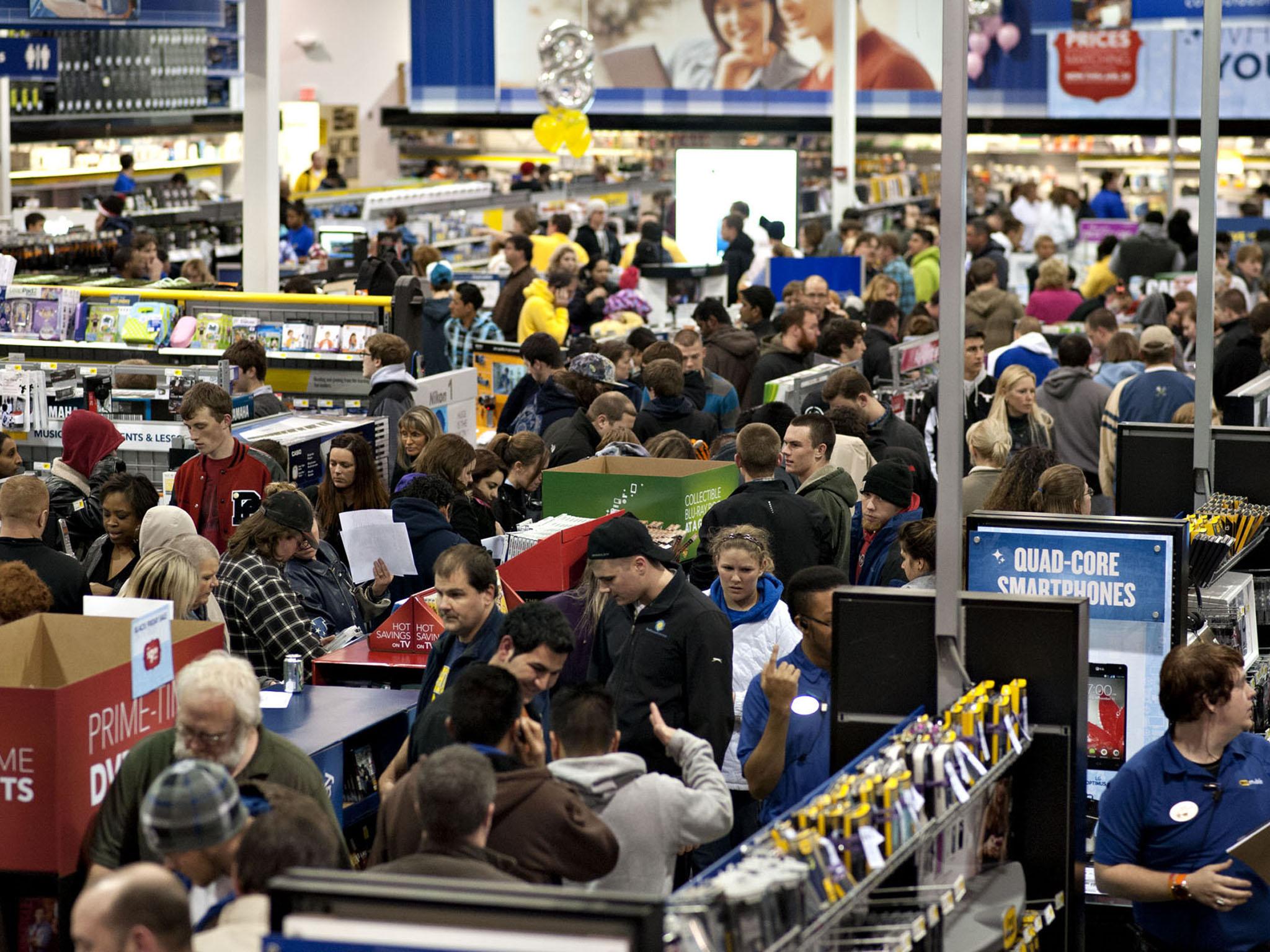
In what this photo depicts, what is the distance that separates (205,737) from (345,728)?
3.72 ft

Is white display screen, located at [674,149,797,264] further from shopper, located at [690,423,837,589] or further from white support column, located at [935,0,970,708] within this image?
white support column, located at [935,0,970,708]

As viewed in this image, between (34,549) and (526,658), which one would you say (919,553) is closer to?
(526,658)

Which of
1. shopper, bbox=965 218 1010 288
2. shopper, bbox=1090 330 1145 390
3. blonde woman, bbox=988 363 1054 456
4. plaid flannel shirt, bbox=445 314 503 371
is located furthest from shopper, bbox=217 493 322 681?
shopper, bbox=965 218 1010 288

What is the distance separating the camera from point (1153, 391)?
8.88 meters

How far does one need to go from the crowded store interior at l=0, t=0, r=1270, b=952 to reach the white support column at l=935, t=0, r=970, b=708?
1 centimetres

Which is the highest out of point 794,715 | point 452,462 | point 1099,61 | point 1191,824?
point 1099,61

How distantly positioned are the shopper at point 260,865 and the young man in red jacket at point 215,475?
408 centimetres

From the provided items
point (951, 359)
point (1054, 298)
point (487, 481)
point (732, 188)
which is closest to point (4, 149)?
point (732, 188)

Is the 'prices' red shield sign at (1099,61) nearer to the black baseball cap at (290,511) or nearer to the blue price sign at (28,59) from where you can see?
the blue price sign at (28,59)

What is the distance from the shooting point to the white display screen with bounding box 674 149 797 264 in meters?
16.6

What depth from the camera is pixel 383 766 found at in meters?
4.89

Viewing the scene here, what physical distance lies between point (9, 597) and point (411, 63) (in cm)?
2354

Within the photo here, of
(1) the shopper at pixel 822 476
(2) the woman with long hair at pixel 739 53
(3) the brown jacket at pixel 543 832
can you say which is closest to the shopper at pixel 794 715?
(3) the brown jacket at pixel 543 832

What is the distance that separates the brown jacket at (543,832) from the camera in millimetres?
3320
